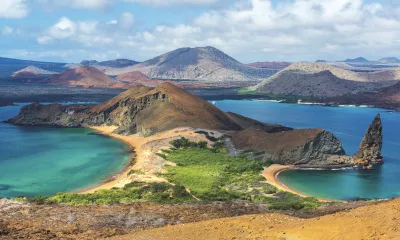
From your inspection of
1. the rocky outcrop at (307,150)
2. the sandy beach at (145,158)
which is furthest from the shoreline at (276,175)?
the sandy beach at (145,158)

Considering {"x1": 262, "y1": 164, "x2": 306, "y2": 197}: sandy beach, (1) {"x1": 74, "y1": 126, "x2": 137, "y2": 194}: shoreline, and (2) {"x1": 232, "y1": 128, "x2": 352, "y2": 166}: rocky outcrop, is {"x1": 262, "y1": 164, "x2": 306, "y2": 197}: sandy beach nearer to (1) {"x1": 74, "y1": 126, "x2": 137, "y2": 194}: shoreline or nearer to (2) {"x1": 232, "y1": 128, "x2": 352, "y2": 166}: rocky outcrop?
(2) {"x1": 232, "y1": 128, "x2": 352, "y2": 166}: rocky outcrop

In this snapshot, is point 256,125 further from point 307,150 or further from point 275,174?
point 275,174

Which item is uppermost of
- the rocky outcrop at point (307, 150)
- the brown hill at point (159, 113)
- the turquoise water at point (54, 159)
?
the brown hill at point (159, 113)

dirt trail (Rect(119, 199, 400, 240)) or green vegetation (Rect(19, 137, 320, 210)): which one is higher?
dirt trail (Rect(119, 199, 400, 240))

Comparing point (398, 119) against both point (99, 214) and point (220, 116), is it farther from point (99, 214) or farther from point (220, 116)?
point (99, 214)

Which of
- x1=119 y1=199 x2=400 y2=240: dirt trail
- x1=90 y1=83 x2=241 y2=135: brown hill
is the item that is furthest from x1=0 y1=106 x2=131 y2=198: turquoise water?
x1=119 y1=199 x2=400 y2=240: dirt trail

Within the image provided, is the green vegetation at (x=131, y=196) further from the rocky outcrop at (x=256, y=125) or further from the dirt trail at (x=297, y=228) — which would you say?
the rocky outcrop at (x=256, y=125)
